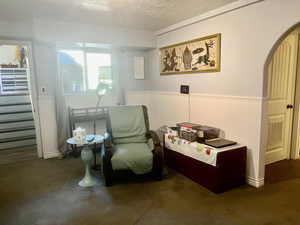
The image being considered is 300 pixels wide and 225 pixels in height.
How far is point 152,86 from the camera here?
468cm

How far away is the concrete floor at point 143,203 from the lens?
212 cm

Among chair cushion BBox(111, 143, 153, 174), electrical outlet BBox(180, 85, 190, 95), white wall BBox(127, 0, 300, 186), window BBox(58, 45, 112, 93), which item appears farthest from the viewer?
window BBox(58, 45, 112, 93)

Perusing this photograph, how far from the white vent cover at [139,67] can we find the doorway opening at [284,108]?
2.50 meters

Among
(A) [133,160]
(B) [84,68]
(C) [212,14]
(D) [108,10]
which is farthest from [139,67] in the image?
(A) [133,160]

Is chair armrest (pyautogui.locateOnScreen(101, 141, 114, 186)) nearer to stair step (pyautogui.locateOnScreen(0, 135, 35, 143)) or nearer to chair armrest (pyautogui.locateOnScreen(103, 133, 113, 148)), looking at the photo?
chair armrest (pyautogui.locateOnScreen(103, 133, 113, 148))

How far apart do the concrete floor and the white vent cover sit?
2414 mm

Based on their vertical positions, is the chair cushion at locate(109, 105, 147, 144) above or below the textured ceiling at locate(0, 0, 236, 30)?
below

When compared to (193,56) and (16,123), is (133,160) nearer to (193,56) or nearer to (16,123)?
(193,56)

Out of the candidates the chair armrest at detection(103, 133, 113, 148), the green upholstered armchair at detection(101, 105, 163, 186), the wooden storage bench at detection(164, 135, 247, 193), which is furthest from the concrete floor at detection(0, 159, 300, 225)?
the chair armrest at detection(103, 133, 113, 148)

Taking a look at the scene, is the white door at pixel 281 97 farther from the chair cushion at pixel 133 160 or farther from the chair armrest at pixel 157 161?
the chair cushion at pixel 133 160

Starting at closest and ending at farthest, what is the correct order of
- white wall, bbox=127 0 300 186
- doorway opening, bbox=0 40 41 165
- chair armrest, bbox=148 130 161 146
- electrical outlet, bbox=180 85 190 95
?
white wall, bbox=127 0 300 186 < chair armrest, bbox=148 130 161 146 < electrical outlet, bbox=180 85 190 95 < doorway opening, bbox=0 40 41 165

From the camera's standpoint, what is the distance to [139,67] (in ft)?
15.5

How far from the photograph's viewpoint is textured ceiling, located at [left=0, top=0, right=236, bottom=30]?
8.74 feet

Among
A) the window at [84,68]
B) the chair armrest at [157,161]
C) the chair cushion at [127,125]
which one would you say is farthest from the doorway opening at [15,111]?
the chair armrest at [157,161]
